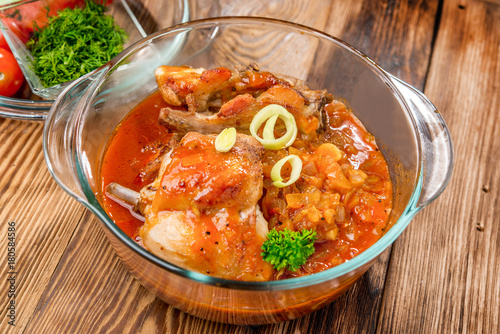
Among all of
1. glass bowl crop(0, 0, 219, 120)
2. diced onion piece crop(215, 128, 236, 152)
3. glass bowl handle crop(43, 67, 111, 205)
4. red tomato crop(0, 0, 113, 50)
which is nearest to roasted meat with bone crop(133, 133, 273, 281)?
diced onion piece crop(215, 128, 236, 152)

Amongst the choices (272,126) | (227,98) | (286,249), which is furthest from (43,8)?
(286,249)

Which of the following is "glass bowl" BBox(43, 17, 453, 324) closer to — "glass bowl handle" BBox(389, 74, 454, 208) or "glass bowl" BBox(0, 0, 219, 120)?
"glass bowl handle" BBox(389, 74, 454, 208)

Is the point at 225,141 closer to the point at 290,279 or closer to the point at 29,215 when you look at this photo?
the point at 290,279

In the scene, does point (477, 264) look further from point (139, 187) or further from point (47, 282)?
point (47, 282)

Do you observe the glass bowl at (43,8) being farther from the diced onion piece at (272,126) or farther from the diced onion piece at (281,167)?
the diced onion piece at (281,167)

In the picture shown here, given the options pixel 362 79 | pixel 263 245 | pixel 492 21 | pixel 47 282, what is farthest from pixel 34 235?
pixel 492 21

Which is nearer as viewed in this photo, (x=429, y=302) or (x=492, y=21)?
(x=429, y=302)
